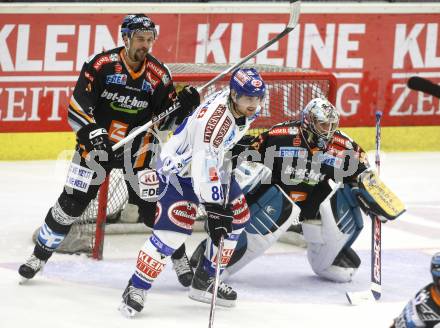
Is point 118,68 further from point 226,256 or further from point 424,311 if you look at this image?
point 424,311

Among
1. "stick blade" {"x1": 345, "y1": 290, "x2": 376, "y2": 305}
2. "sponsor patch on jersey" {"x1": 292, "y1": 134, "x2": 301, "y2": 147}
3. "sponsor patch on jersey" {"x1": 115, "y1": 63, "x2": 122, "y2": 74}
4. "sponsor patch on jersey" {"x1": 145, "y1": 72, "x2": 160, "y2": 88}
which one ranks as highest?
"sponsor patch on jersey" {"x1": 115, "y1": 63, "x2": 122, "y2": 74}

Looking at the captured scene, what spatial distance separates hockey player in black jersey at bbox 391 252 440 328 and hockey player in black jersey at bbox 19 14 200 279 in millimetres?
2145

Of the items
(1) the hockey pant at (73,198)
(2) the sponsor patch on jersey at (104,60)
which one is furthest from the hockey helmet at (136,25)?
(1) the hockey pant at (73,198)

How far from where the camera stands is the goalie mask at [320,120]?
6777mm

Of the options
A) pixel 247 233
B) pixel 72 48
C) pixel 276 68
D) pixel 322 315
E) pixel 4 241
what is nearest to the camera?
pixel 322 315

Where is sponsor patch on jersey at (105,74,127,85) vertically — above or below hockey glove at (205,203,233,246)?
above

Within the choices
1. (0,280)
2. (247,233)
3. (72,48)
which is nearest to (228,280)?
(247,233)

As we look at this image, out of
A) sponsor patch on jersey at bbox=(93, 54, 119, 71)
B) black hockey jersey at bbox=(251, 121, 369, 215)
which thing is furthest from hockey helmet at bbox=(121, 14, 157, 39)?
black hockey jersey at bbox=(251, 121, 369, 215)

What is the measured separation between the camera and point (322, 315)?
624cm

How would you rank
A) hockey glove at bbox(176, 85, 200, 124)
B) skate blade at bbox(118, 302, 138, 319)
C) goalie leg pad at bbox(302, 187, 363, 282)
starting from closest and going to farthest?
skate blade at bbox(118, 302, 138, 319), hockey glove at bbox(176, 85, 200, 124), goalie leg pad at bbox(302, 187, 363, 282)

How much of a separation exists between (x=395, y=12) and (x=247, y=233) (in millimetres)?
4644

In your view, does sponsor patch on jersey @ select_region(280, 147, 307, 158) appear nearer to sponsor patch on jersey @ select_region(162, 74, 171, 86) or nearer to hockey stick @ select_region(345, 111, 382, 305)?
hockey stick @ select_region(345, 111, 382, 305)

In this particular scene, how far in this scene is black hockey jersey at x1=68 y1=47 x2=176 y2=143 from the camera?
6406mm

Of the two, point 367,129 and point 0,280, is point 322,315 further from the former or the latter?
point 367,129
